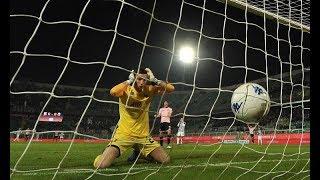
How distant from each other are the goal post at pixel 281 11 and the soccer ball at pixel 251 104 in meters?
0.88

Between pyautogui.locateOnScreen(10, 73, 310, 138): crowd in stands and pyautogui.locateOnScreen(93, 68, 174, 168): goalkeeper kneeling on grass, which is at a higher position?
pyautogui.locateOnScreen(93, 68, 174, 168): goalkeeper kneeling on grass

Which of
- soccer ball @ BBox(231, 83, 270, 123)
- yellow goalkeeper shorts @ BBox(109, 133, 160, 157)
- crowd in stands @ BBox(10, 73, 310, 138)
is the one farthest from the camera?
crowd in stands @ BBox(10, 73, 310, 138)

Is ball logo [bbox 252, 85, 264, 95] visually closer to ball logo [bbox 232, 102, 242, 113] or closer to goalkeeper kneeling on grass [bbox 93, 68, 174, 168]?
ball logo [bbox 232, 102, 242, 113]

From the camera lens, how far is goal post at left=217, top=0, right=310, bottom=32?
4152mm

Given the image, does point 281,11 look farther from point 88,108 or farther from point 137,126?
point 88,108

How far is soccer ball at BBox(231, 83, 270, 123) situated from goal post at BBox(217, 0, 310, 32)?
879mm

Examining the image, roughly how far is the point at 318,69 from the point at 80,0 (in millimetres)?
20194

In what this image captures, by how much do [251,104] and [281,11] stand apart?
3.55ft

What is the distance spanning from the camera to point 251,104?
4684 millimetres

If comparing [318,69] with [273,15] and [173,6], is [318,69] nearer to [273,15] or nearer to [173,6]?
[273,15]

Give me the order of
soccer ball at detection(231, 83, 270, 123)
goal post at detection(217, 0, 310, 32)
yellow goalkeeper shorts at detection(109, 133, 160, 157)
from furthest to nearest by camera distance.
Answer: yellow goalkeeper shorts at detection(109, 133, 160, 157)
soccer ball at detection(231, 83, 270, 123)
goal post at detection(217, 0, 310, 32)

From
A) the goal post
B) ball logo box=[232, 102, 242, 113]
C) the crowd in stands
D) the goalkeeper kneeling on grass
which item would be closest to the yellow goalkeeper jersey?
the goalkeeper kneeling on grass

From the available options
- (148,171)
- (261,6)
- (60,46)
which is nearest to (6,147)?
(148,171)

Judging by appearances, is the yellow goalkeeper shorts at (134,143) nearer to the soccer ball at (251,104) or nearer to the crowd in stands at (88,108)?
the soccer ball at (251,104)
